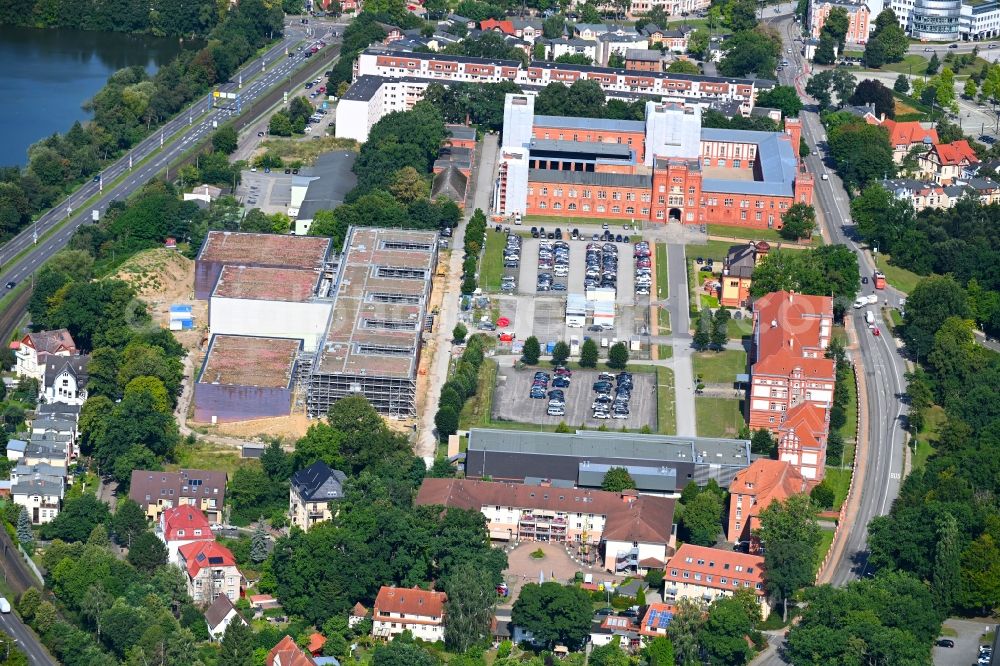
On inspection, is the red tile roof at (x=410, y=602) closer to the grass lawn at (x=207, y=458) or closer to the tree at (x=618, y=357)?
the grass lawn at (x=207, y=458)

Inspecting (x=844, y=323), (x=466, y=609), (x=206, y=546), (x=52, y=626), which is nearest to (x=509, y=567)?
(x=466, y=609)

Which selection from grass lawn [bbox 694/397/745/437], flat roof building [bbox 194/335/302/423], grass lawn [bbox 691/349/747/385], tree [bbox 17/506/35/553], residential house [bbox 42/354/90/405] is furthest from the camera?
grass lawn [bbox 691/349/747/385]

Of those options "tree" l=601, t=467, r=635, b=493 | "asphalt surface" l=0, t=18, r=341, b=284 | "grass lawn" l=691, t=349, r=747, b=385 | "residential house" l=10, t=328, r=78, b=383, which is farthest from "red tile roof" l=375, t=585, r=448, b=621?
"asphalt surface" l=0, t=18, r=341, b=284

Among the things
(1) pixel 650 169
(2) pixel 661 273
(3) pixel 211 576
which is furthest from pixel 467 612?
(1) pixel 650 169

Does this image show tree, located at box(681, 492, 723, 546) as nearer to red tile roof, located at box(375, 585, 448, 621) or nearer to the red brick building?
red tile roof, located at box(375, 585, 448, 621)

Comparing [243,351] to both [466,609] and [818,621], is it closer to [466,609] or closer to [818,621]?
[466,609]

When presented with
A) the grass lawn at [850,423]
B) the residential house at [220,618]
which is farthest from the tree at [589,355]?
the residential house at [220,618]
